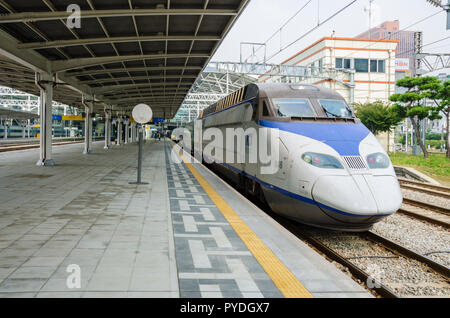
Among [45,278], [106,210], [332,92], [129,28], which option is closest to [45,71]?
[129,28]

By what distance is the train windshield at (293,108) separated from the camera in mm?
8094

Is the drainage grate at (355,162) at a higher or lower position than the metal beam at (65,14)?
lower

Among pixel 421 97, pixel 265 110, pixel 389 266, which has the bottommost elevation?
pixel 389 266

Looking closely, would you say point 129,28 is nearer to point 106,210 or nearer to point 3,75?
point 106,210

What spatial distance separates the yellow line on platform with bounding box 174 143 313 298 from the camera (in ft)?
13.1

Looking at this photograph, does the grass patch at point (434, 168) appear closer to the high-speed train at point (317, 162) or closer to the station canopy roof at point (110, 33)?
the station canopy roof at point (110, 33)

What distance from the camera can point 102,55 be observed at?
54.6ft

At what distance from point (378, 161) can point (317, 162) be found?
1053mm

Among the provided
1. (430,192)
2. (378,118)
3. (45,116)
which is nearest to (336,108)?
(430,192)

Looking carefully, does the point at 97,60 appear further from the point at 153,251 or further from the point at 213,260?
the point at 213,260

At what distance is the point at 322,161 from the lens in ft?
21.1

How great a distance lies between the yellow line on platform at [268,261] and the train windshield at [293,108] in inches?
89.8

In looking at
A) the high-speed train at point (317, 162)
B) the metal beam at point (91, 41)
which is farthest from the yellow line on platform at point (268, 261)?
the metal beam at point (91, 41)
